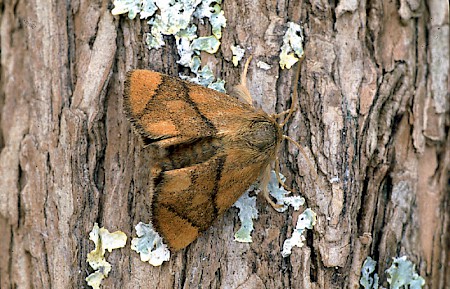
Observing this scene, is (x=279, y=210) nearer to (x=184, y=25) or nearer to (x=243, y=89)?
(x=243, y=89)

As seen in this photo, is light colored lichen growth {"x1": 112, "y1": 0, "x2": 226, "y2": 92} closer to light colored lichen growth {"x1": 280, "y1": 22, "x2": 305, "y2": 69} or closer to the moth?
the moth

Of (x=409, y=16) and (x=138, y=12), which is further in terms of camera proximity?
(x=409, y=16)

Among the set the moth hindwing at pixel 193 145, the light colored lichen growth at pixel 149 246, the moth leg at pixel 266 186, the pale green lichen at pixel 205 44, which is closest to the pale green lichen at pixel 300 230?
the moth leg at pixel 266 186

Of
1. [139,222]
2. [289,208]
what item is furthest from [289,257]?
[139,222]

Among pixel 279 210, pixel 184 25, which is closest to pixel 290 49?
pixel 184 25

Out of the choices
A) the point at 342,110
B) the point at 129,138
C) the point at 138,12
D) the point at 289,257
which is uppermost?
the point at 138,12

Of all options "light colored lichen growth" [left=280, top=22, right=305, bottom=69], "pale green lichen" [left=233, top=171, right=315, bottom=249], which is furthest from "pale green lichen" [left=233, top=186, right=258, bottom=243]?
"light colored lichen growth" [left=280, top=22, right=305, bottom=69]

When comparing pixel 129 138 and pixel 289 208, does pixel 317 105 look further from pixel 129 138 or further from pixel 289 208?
pixel 129 138

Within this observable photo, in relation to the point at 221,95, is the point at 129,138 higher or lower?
lower
